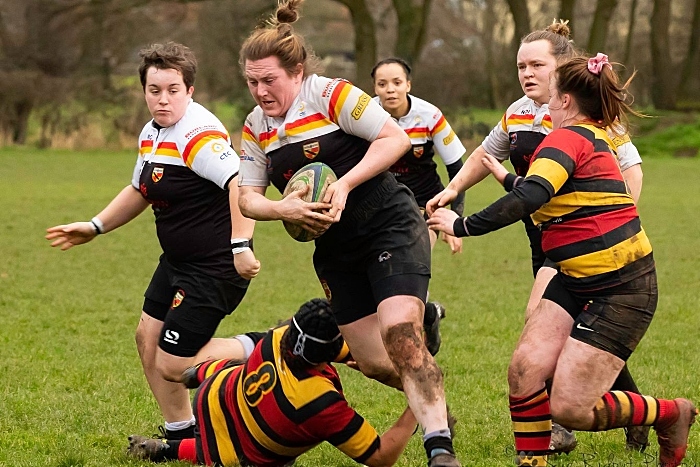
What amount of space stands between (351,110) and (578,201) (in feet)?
3.40

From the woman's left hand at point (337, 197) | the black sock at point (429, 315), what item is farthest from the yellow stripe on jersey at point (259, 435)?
the woman's left hand at point (337, 197)

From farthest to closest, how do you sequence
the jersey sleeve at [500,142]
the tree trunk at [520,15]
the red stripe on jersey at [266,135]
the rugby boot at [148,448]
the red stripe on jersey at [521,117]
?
1. the tree trunk at [520,15]
2. the jersey sleeve at [500,142]
3. the red stripe on jersey at [521,117]
4. the rugby boot at [148,448]
5. the red stripe on jersey at [266,135]

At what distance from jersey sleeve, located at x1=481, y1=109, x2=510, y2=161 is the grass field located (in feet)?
4.77

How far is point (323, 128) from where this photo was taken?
4754 mm

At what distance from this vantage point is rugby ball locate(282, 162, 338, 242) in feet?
14.7

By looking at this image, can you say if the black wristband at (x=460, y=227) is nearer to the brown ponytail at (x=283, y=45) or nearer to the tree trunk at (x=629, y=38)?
the brown ponytail at (x=283, y=45)

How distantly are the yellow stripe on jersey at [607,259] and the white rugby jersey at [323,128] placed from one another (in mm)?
1022

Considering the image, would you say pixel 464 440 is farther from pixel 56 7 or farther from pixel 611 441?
pixel 56 7

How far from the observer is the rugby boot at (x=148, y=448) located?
509 cm

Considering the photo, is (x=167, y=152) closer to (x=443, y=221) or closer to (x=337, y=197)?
(x=337, y=197)

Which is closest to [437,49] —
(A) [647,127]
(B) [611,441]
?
(A) [647,127]

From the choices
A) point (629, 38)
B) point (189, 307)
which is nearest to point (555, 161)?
point (189, 307)

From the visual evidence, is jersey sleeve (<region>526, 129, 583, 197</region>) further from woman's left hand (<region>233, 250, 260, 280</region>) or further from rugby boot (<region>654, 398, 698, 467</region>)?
woman's left hand (<region>233, 250, 260, 280</region>)

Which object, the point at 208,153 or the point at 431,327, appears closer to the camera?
the point at 431,327
